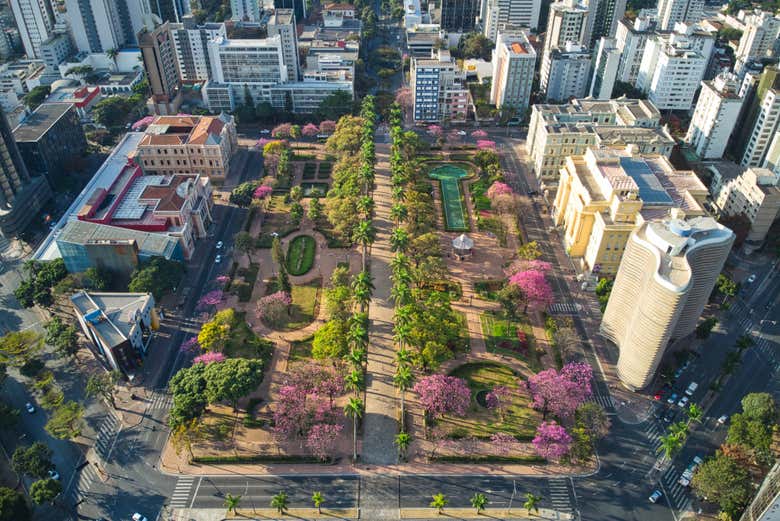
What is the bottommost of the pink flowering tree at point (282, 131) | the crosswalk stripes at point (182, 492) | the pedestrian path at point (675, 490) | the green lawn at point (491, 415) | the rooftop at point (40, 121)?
the crosswalk stripes at point (182, 492)

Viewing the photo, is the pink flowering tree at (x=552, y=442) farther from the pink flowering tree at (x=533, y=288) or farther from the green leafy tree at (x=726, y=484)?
the pink flowering tree at (x=533, y=288)

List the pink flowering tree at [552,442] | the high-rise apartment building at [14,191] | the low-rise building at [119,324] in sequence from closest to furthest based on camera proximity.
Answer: the pink flowering tree at [552,442] < the low-rise building at [119,324] < the high-rise apartment building at [14,191]

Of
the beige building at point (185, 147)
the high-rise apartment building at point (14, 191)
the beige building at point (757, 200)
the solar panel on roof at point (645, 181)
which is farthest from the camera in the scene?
the beige building at point (185, 147)

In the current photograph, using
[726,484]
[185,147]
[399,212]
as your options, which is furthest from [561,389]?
[185,147]

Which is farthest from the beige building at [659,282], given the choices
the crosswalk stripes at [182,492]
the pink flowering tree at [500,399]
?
the crosswalk stripes at [182,492]

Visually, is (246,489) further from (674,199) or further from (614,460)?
(674,199)

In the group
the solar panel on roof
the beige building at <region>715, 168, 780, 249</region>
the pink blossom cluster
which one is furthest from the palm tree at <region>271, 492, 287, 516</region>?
the beige building at <region>715, 168, 780, 249</region>

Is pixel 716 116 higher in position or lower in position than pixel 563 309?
higher

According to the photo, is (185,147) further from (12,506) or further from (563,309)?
(563,309)

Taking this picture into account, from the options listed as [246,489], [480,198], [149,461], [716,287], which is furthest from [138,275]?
[716,287]
